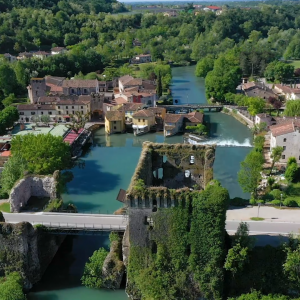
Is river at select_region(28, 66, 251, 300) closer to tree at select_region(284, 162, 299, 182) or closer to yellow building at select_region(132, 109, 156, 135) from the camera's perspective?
yellow building at select_region(132, 109, 156, 135)

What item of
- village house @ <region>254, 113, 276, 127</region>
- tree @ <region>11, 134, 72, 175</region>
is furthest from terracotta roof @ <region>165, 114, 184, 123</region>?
tree @ <region>11, 134, 72, 175</region>

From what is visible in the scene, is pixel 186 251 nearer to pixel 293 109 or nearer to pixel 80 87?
pixel 293 109

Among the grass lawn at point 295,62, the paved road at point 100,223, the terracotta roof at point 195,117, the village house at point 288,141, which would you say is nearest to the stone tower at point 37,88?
the terracotta roof at point 195,117

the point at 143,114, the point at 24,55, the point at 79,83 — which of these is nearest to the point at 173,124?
the point at 143,114

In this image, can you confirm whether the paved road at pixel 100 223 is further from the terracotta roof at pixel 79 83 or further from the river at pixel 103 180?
the terracotta roof at pixel 79 83

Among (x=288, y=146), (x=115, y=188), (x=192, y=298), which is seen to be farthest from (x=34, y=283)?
(x=288, y=146)
